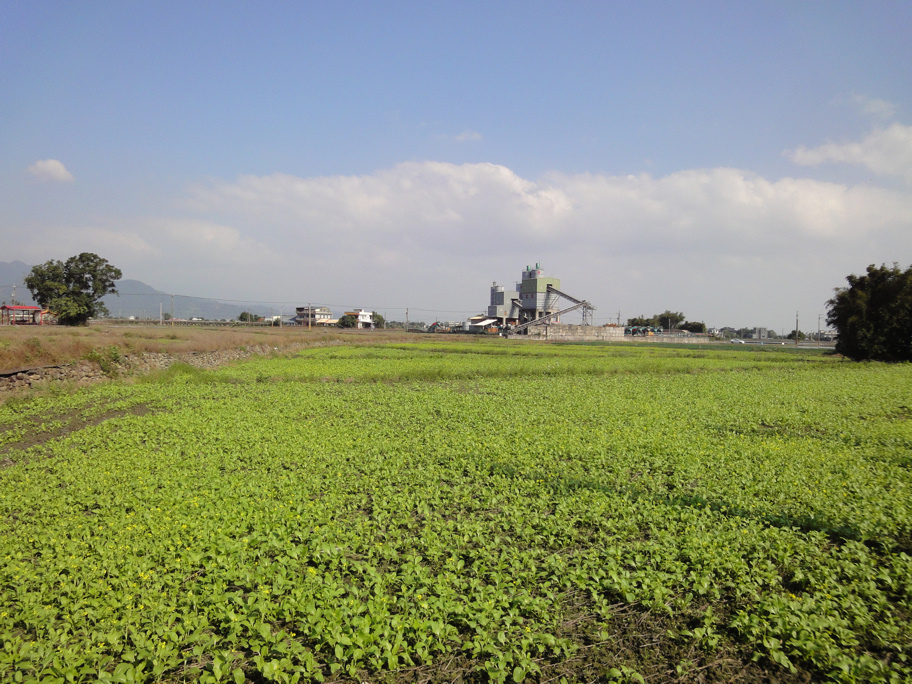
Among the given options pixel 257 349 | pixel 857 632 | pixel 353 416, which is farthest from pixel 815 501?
pixel 257 349

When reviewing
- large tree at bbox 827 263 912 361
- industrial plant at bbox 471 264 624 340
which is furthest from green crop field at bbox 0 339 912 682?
industrial plant at bbox 471 264 624 340

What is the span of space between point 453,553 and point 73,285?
6566 centimetres

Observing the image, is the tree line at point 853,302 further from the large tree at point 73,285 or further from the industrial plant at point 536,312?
the industrial plant at point 536,312

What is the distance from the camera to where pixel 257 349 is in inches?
1554

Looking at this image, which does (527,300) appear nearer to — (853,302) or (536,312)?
(536,312)

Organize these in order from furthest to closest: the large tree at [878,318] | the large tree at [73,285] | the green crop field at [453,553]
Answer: the large tree at [73,285], the large tree at [878,318], the green crop field at [453,553]

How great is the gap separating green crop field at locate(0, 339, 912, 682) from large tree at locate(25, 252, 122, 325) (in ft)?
161

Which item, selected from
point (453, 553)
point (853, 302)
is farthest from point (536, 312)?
point (453, 553)

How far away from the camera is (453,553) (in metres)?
5.83

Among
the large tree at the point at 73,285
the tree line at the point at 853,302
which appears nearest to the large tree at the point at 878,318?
the tree line at the point at 853,302

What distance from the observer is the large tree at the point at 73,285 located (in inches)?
2018

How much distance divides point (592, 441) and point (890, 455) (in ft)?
19.3

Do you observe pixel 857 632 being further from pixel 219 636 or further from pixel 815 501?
pixel 219 636

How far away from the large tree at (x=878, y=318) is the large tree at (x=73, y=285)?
73.3 metres
